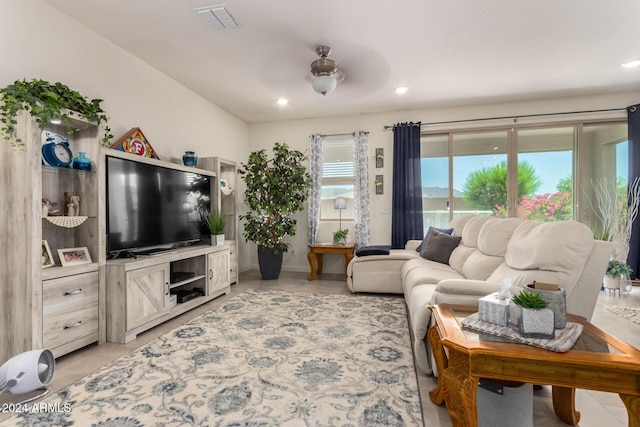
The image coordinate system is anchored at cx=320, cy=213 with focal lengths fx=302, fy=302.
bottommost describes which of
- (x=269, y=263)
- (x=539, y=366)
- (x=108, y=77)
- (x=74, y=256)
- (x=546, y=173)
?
(x=269, y=263)

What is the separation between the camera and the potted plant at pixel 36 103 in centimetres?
194

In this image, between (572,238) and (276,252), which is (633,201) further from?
(276,252)

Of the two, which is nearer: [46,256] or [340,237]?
[46,256]

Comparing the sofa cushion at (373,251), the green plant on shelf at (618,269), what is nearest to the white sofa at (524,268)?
the sofa cushion at (373,251)

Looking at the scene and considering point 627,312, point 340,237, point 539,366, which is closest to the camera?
point 539,366

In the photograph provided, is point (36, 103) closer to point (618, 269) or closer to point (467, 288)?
point (467, 288)

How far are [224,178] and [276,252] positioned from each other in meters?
1.37

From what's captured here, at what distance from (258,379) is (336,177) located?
3905 millimetres

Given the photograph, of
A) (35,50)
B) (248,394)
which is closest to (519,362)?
(248,394)

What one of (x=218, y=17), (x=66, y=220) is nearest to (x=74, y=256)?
(x=66, y=220)

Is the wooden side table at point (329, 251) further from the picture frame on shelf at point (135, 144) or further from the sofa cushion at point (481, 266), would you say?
the picture frame on shelf at point (135, 144)

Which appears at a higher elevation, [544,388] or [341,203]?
[341,203]

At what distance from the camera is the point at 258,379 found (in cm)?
190

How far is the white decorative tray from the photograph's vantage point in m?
2.17
